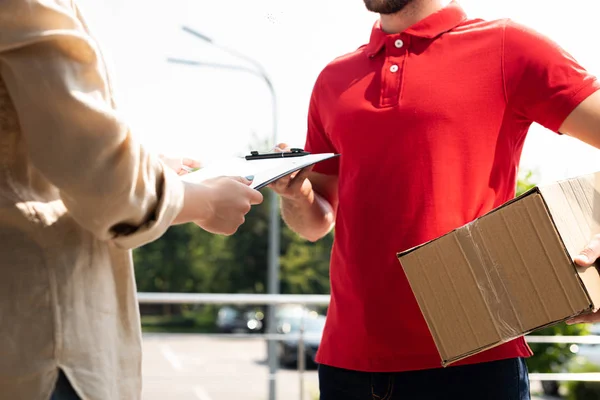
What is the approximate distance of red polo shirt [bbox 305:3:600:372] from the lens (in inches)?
45.6

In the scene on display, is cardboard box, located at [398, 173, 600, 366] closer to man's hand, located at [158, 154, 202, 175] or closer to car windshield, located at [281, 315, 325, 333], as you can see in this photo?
man's hand, located at [158, 154, 202, 175]

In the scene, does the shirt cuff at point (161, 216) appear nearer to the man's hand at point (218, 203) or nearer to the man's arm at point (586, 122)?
the man's hand at point (218, 203)

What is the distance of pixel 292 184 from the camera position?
4.39ft

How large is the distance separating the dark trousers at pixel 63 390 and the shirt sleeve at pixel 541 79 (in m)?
0.81

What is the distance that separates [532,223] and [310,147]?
0.60 metres

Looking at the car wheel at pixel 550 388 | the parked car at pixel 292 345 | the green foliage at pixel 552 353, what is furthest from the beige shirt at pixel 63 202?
the parked car at pixel 292 345

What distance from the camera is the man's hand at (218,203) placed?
800 millimetres

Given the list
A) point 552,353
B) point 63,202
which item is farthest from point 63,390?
point 552,353

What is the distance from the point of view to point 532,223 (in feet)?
3.07

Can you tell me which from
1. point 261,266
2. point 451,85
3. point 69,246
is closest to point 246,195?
point 69,246

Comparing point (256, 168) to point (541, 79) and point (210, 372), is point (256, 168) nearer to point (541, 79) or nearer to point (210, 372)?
point (541, 79)

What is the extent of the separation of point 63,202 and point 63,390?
183mm

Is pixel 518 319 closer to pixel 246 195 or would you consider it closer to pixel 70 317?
pixel 246 195

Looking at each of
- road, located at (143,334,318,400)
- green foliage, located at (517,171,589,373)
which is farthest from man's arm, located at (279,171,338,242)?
green foliage, located at (517,171,589,373)
